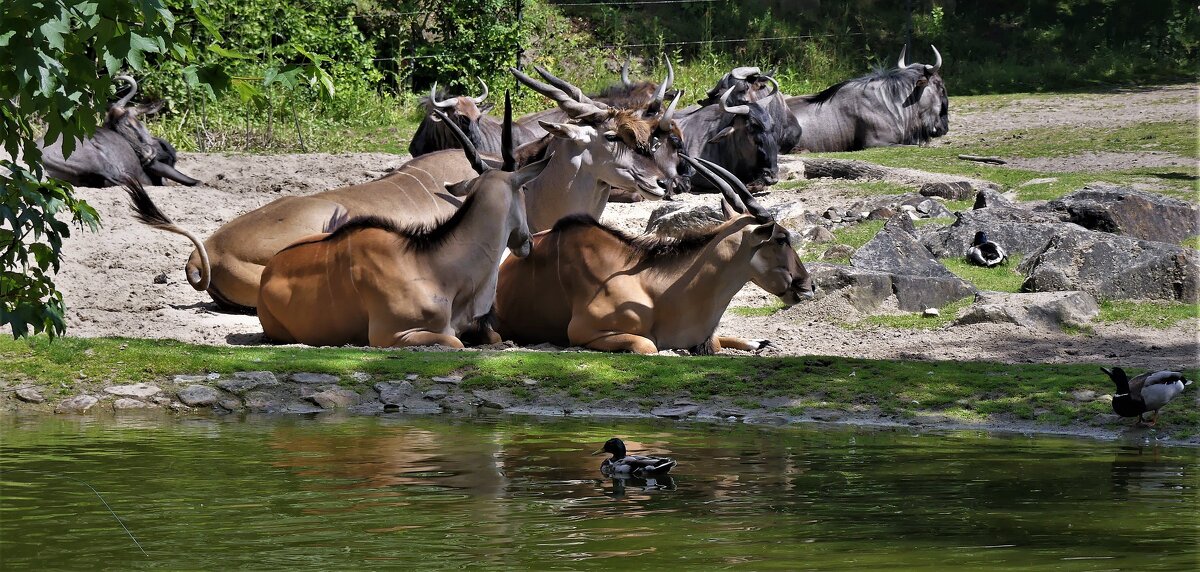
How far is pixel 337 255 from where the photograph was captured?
1020 cm

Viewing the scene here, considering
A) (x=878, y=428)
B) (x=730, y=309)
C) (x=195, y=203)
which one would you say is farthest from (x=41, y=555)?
(x=195, y=203)

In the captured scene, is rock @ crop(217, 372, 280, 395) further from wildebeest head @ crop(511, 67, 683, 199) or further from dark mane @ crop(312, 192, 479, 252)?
wildebeest head @ crop(511, 67, 683, 199)

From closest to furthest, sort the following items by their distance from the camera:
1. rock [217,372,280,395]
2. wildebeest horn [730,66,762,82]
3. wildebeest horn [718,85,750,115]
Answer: rock [217,372,280,395]
wildebeest horn [718,85,750,115]
wildebeest horn [730,66,762,82]

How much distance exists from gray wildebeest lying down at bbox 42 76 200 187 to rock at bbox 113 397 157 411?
7.72 metres

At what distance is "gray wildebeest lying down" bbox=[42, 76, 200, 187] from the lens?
15.9 m

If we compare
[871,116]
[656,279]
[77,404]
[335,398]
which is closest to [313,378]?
[335,398]

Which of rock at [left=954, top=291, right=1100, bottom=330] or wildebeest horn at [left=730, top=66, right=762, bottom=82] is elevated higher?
wildebeest horn at [left=730, top=66, right=762, bottom=82]

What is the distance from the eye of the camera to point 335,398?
8.47 m

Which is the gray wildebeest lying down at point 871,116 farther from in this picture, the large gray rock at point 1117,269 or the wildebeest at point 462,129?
the large gray rock at point 1117,269

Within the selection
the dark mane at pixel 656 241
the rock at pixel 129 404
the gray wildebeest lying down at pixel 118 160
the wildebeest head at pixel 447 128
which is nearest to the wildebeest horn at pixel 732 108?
the wildebeest head at pixel 447 128

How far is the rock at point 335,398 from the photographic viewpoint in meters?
8.42

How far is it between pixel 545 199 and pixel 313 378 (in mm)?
3761

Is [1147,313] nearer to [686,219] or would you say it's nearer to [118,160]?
[686,219]

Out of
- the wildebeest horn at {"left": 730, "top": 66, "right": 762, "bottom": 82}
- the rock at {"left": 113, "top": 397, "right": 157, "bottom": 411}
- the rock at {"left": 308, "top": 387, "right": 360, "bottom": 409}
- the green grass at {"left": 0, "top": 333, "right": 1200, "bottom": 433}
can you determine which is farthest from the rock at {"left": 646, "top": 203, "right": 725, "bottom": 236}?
the wildebeest horn at {"left": 730, "top": 66, "right": 762, "bottom": 82}
